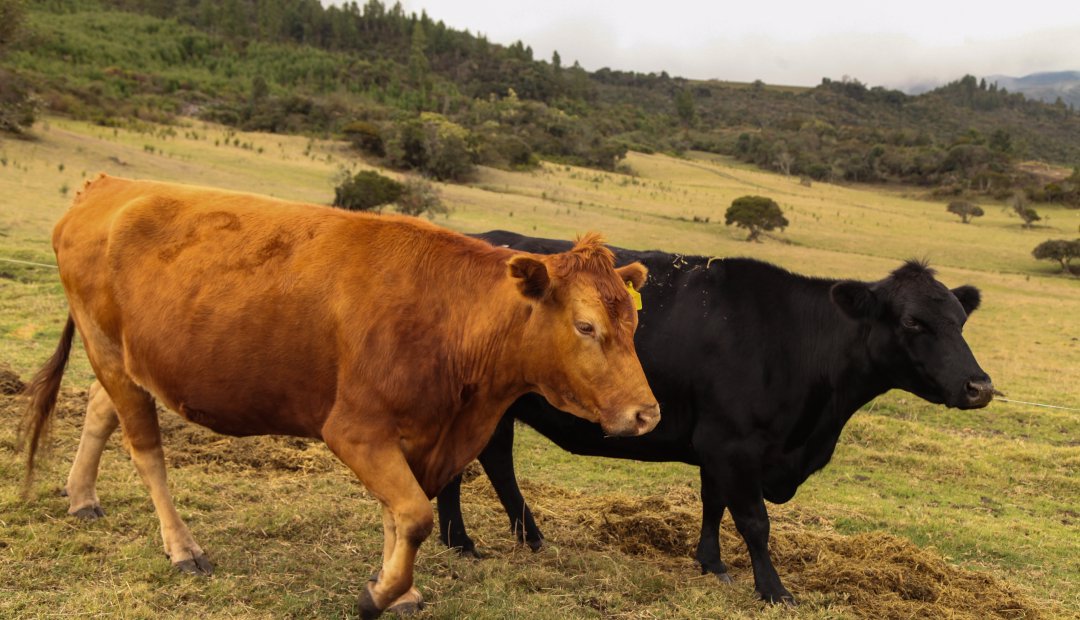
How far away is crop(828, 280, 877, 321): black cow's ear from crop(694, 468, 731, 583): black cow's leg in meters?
1.51

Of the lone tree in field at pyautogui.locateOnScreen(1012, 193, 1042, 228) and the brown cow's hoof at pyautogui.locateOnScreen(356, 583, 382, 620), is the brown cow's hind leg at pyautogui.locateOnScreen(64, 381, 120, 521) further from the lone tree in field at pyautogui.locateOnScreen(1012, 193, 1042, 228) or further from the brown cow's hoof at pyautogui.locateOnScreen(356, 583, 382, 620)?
the lone tree in field at pyautogui.locateOnScreen(1012, 193, 1042, 228)

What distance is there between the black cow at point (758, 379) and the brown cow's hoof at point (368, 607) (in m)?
1.55

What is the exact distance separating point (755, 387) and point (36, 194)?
23.9 meters

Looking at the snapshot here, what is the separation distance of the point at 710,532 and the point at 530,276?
290 centimetres

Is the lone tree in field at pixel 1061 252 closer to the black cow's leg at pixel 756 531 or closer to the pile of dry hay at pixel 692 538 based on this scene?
the pile of dry hay at pixel 692 538

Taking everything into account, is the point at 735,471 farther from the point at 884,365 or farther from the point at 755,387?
the point at 884,365

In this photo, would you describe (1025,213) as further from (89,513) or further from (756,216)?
(89,513)

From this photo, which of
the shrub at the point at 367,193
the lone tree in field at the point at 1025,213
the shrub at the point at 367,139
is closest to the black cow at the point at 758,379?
the shrub at the point at 367,193

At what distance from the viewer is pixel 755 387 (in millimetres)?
5719

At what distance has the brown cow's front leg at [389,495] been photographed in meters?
4.12

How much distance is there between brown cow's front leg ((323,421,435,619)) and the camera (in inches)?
162

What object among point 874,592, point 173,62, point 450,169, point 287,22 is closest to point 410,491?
point 874,592

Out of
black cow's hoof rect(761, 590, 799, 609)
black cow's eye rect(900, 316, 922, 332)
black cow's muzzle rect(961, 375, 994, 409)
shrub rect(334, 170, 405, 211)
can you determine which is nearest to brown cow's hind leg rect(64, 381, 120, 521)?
black cow's hoof rect(761, 590, 799, 609)

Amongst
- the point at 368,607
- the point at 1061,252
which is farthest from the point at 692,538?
the point at 1061,252
